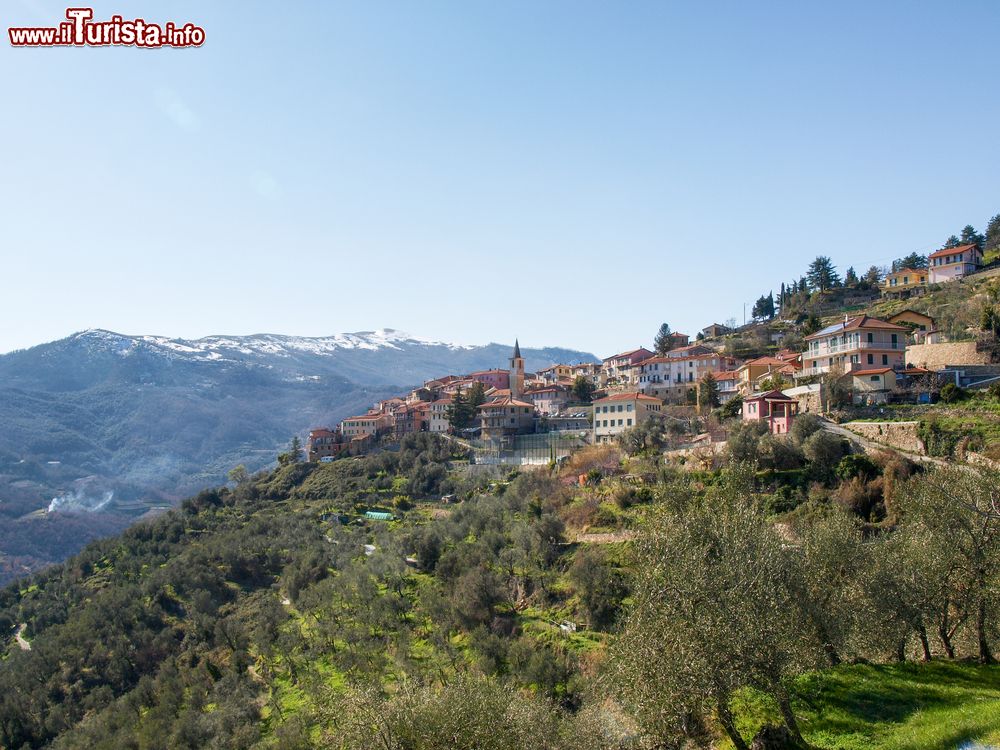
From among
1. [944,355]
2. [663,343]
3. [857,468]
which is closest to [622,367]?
[663,343]

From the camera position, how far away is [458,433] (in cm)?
9062

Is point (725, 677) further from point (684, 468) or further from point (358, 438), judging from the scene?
point (358, 438)

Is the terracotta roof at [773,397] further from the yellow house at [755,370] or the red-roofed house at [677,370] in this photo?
the red-roofed house at [677,370]

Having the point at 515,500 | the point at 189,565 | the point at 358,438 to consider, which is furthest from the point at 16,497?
the point at 515,500

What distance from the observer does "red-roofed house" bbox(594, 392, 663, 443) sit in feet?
222

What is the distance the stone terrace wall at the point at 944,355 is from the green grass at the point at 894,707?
34901 millimetres

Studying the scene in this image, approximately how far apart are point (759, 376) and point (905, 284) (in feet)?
129

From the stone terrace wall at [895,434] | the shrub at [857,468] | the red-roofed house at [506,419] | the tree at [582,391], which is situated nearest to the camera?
the shrub at [857,468]

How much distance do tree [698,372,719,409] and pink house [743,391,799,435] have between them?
1190 cm

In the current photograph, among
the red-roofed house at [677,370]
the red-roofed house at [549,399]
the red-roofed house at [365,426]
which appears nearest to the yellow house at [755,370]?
the red-roofed house at [677,370]

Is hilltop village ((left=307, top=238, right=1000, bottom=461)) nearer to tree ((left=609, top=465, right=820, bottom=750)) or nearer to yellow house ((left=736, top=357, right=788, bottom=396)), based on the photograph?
yellow house ((left=736, top=357, right=788, bottom=396))

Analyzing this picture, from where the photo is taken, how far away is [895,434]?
4472cm

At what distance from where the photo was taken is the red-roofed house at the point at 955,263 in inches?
3516

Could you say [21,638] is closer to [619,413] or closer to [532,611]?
[532,611]
